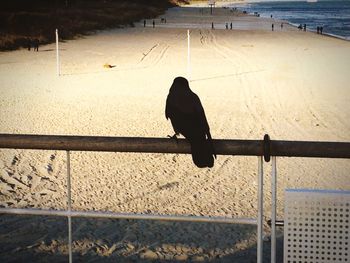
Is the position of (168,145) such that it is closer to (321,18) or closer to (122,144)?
(122,144)

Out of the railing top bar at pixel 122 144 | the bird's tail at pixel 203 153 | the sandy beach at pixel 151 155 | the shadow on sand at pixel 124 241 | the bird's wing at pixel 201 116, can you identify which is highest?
the bird's wing at pixel 201 116

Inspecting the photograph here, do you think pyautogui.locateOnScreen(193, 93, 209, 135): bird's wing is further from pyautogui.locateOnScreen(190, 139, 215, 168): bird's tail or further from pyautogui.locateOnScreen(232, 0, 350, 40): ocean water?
pyautogui.locateOnScreen(232, 0, 350, 40): ocean water

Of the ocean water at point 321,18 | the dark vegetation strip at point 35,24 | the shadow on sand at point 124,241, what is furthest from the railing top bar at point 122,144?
the ocean water at point 321,18

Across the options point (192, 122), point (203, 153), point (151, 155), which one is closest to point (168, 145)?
point (203, 153)

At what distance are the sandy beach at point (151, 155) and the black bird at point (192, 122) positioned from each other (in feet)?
8.94

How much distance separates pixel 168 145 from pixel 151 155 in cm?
693

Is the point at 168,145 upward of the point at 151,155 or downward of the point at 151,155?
upward

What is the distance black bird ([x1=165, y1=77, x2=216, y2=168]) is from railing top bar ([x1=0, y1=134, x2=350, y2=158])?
41mm

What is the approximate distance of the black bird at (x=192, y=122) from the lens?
213cm

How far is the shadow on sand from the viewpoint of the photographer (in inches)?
203

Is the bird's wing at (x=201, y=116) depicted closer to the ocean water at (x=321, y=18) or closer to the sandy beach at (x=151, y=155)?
the sandy beach at (x=151, y=155)

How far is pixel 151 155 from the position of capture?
353 inches

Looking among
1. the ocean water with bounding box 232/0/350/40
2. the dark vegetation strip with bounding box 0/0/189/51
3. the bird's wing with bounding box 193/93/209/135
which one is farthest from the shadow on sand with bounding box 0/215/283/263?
the ocean water with bounding box 232/0/350/40

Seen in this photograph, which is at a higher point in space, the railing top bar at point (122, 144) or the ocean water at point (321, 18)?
the ocean water at point (321, 18)
